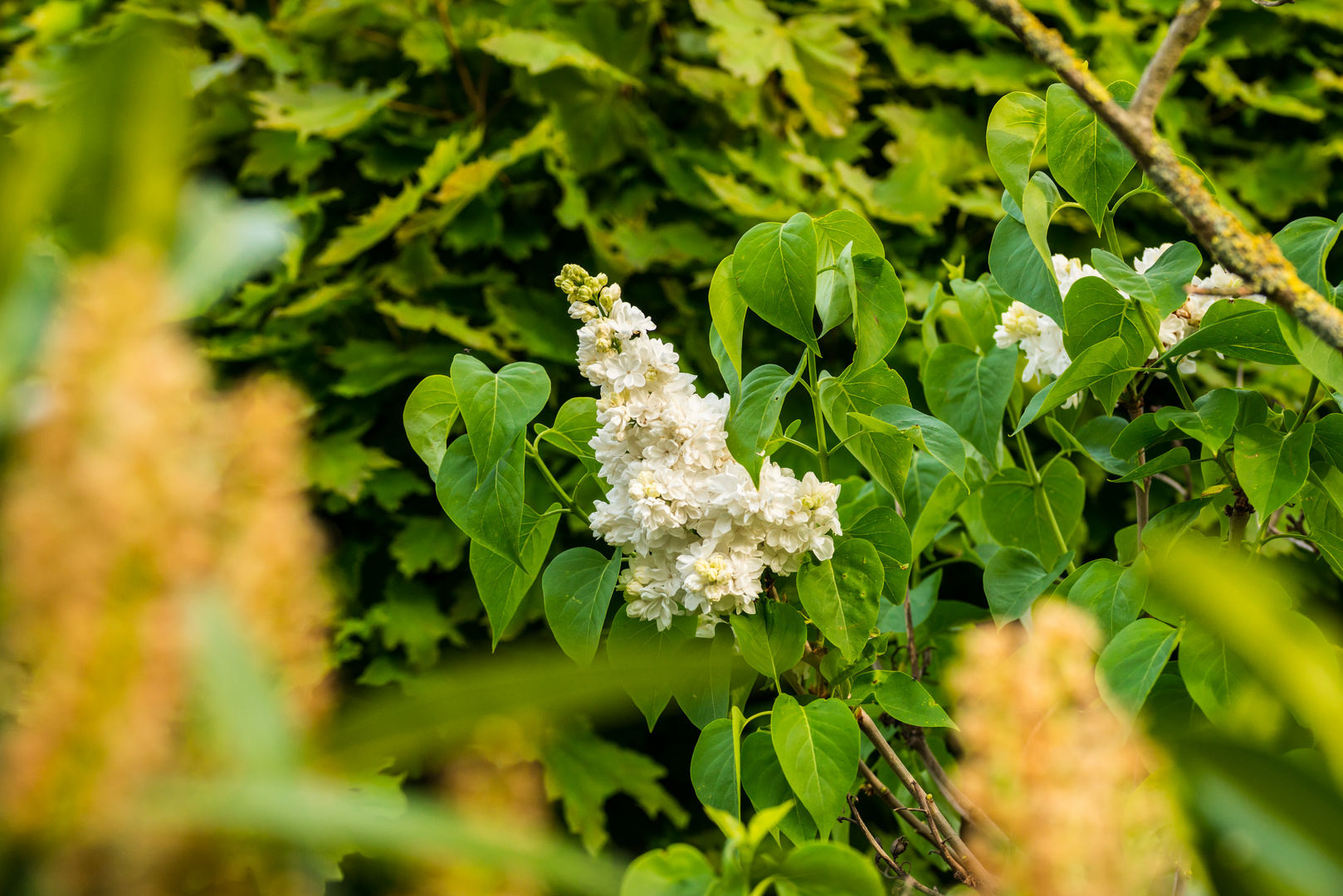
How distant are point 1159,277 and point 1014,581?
165mm

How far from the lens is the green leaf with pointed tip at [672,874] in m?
0.25

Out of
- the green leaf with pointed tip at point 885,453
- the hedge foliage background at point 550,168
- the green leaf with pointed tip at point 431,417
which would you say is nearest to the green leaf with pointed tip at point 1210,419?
the green leaf with pointed tip at point 885,453

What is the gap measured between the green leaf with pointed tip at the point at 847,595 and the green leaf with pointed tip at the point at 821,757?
0.03 m

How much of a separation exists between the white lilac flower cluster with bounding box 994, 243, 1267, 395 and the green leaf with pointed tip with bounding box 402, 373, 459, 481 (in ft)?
0.99

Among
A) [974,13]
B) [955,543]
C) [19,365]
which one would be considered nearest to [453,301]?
[955,543]

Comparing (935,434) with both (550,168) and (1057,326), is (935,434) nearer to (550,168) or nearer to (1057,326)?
(1057,326)

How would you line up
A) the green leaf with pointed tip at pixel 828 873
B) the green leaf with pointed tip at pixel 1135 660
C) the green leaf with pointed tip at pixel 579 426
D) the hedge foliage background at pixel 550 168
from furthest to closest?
the hedge foliage background at pixel 550 168, the green leaf with pointed tip at pixel 579 426, the green leaf with pointed tip at pixel 1135 660, the green leaf with pointed tip at pixel 828 873

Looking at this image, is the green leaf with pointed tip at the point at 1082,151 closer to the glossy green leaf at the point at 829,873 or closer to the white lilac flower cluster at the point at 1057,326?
the white lilac flower cluster at the point at 1057,326

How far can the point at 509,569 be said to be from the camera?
17.8 inches

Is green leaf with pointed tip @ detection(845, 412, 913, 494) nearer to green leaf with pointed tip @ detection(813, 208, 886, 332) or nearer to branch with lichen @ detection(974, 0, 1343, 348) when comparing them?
green leaf with pointed tip @ detection(813, 208, 886, 332)

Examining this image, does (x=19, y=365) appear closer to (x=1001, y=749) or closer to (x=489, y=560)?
(x=1001, y=749)

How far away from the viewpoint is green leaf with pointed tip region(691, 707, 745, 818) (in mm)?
394

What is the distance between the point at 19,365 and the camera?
0.15 meters

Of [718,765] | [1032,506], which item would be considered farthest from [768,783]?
[1032,506]
